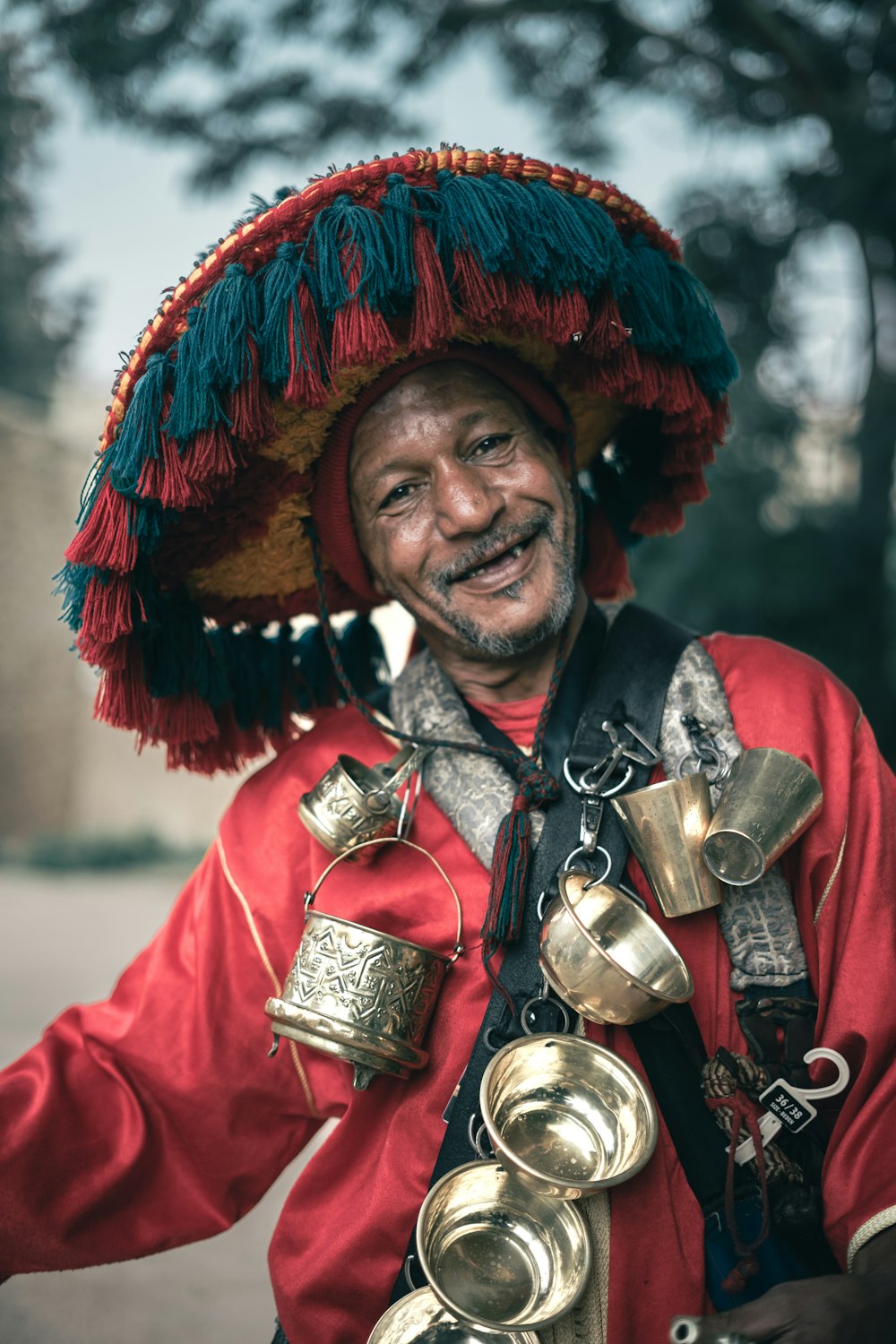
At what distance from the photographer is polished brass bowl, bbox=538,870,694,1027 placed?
1569mm

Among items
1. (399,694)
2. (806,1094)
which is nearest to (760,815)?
(806,1094)

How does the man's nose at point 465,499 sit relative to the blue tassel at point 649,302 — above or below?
below

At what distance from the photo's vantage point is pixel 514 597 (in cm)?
201

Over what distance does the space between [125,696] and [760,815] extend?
3.92ft

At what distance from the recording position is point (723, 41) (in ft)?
11.5

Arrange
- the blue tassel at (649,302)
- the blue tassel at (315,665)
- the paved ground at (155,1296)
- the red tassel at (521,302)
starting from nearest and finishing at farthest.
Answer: the red tassel at (521,302), the blue tassel at (649,302), the blue tassel at (315,665), the paved ground at (155,1296)

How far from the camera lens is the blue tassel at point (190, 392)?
170 cm

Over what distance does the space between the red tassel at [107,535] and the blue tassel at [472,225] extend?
2.26ft

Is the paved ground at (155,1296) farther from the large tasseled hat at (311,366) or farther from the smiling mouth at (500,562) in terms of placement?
the smiling mouth at (500,562)

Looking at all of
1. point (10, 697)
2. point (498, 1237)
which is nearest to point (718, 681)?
point (498, 1237)

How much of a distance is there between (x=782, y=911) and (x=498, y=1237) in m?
0.68

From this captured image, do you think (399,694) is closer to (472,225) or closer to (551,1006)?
(551,1006)

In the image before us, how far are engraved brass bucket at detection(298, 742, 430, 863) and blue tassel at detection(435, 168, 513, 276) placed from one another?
2.98 feet

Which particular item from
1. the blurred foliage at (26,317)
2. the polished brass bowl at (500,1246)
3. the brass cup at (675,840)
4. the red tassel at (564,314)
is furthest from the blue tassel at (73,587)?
the blurred foliage at (26,317)
